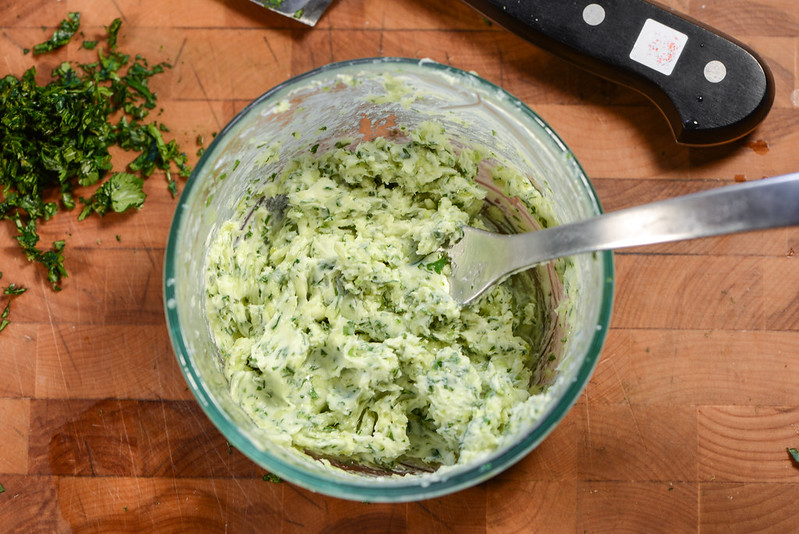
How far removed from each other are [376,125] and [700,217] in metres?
0.81

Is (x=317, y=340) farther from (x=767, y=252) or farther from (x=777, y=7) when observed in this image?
(x=777, y=7)

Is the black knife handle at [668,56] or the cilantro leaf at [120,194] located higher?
the black knife handle at [668,56]

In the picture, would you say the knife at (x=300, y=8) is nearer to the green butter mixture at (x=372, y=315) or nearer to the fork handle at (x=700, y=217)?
the green butter mixture at (x=372, y=315)

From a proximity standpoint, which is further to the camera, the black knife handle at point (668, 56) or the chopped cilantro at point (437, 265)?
the black knife handle at point (668, 56)

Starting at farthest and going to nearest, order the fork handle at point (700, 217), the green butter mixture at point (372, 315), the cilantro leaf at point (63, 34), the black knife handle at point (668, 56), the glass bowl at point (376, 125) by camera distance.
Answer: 1. the cilantro leaf at point (63, 34)
2. the black knife handle at point (668, 56)
3. the green butter mixture at point (372, 315)
4. the glass bowl at point (376, 125)
5. the fork handle at point (700, 217)

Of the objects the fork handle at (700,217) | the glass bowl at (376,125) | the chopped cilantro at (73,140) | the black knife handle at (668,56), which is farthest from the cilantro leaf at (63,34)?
the fork handle at (700,217)

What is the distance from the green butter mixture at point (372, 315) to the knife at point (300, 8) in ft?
1.29

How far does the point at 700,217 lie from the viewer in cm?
100

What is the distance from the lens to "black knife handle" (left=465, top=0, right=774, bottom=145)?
1.60 m

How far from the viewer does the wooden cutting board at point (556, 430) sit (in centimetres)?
164

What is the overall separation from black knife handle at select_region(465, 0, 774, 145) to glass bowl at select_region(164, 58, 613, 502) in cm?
40

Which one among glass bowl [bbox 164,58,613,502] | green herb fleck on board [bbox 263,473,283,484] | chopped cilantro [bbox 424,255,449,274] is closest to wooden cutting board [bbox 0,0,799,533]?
green herb fleck on board [bbox 263,473,283,484]

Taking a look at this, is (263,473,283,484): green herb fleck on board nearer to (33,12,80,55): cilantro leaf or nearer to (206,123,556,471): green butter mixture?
(206,123,556,471): green butter mixture

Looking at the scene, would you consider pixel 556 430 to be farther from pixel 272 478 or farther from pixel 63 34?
pixel 63 34
